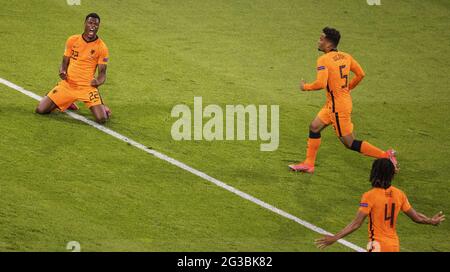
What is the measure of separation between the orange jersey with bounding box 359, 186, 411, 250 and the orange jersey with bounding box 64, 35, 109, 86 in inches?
248

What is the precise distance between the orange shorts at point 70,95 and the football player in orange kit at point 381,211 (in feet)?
19.5

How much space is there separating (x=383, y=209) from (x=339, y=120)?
146 inches

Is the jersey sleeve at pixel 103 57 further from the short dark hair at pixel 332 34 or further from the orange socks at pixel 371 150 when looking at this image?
the orange socks at pixel 371 150

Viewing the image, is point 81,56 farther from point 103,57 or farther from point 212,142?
point 212,142

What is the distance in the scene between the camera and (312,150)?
14031 millimetres

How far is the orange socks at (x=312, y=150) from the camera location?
1399 cm

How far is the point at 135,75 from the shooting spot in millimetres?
17578

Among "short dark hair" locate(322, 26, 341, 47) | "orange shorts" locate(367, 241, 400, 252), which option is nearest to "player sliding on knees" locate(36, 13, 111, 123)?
"short dark hair" locate(322, 26, 341, 47)

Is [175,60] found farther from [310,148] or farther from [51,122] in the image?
[310,148]

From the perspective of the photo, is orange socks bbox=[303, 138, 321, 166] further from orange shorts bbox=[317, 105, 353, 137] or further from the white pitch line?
the white pitch line

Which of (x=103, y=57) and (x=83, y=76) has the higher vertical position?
(x=103, y=57)

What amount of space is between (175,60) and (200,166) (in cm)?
480

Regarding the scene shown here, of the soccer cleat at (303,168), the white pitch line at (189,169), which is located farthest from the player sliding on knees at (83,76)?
the soccer cleat at (303,168)

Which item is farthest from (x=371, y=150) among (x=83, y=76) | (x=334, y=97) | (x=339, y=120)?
Answer: (x=83, y=76)
